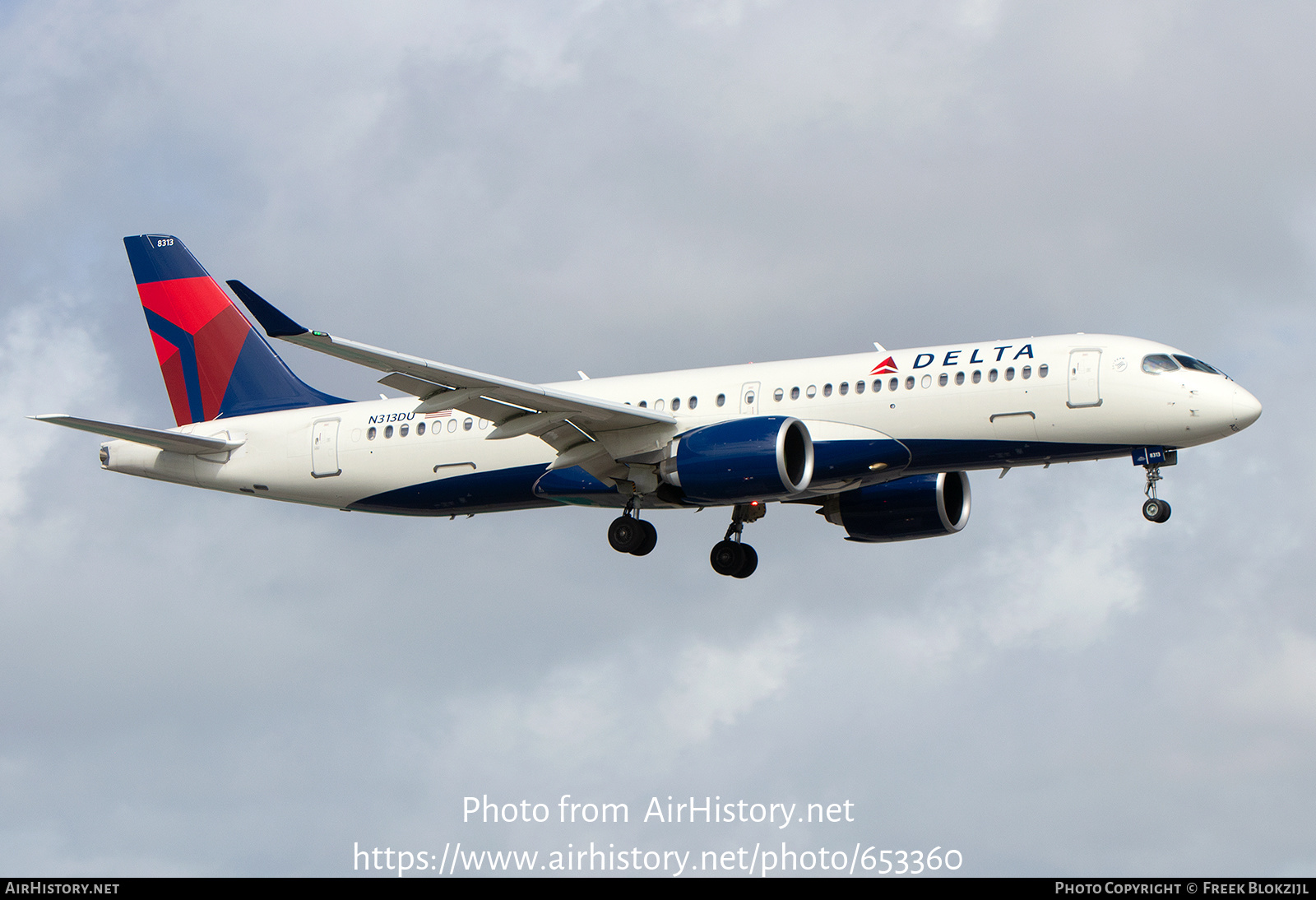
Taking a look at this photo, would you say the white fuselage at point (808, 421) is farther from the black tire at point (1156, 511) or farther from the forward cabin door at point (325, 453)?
the black tire at point (1156, 511)

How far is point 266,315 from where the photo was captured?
30.7 m

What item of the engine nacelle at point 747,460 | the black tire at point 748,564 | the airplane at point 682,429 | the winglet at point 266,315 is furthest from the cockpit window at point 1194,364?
the winglet at point 266,315

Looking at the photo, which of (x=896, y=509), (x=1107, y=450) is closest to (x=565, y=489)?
(x=896, y=509)

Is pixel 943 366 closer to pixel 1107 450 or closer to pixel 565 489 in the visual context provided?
pixel 1107 450

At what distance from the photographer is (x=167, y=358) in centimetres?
4591

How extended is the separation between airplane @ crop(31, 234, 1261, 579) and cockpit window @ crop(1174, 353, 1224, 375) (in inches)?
1.5

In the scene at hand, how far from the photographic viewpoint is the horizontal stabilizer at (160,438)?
37.8 meters

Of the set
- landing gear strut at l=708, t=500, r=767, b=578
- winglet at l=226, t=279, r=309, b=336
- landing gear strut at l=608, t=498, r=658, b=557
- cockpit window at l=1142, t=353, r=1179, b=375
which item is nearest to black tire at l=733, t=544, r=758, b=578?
landing gear strut at l=708, t=500, r=767, b=578

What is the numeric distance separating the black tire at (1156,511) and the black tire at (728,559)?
1103cm

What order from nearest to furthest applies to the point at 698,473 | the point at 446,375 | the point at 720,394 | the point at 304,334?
the point at 304,334, the point at 446,375, the point at 698,473, the point at 720,394

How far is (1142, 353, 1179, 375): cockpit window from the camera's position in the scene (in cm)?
3478

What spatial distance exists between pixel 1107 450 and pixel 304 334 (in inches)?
686

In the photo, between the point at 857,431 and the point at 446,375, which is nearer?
the point at 446,375

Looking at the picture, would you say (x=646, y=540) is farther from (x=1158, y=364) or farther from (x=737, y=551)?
(x=1158, y=364)
